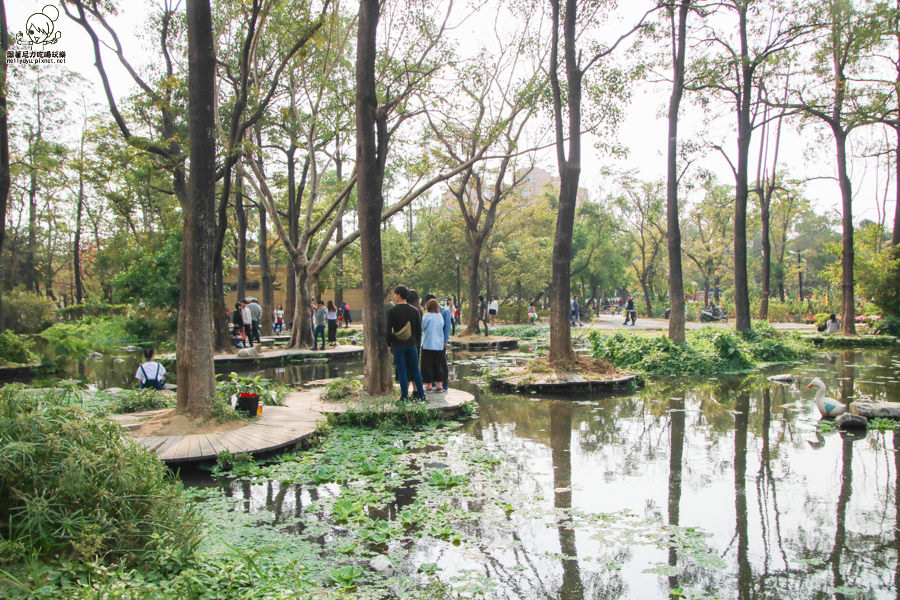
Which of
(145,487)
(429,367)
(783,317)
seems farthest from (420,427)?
(783,317)

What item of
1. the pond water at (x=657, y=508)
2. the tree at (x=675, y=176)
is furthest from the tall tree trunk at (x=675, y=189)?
the pond water at (x=657, y=508)

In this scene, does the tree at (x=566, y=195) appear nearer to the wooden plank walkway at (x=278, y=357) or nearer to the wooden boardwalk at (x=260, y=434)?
the wooden boardwalk at (x=260, y=434)

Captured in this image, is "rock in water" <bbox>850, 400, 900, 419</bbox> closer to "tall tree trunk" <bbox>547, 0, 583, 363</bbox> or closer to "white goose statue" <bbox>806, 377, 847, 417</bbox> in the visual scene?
"white goose statue" <bbox>806, 377, 847, 417</bbox>

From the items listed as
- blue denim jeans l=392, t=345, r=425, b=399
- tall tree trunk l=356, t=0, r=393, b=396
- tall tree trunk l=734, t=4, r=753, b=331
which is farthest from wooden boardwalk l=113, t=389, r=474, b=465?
tall tree trunk l=734, t=4, r=753, b=331

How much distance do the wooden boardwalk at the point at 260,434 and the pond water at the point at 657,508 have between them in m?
0.70

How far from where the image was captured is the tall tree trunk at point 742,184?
59.2ft

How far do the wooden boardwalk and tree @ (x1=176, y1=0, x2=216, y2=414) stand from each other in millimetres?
655

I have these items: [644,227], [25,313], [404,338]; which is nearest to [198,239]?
[404,338]

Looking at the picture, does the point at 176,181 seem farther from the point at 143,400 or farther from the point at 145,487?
the point at 145,487

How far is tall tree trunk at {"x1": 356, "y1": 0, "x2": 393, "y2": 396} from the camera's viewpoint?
893cm

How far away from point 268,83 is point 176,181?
4.30 meters

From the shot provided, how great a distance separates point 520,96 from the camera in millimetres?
15875

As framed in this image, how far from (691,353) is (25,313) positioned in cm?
2871

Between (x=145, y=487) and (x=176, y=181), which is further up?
(x=176, y=181)
